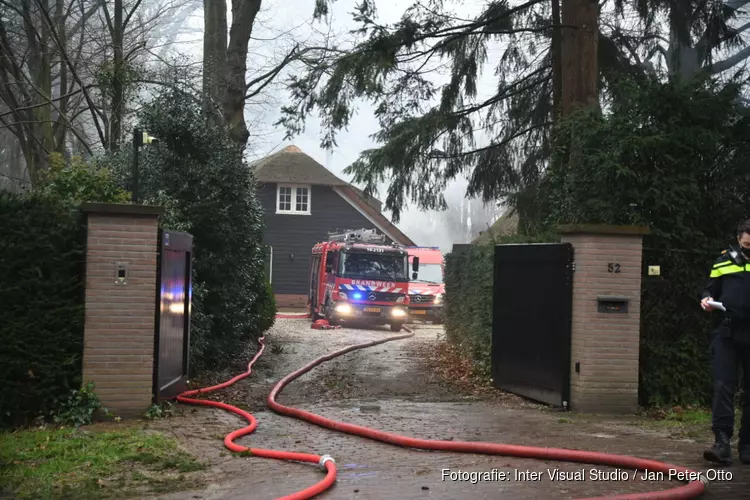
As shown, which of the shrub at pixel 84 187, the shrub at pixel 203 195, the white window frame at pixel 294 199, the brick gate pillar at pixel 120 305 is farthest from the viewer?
the white window frame at pixel 294 199

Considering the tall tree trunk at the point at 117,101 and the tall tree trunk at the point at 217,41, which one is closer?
the tall tree trunk at the point at 117,101

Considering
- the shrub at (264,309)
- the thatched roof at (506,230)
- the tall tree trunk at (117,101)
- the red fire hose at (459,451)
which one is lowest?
the red fire hose at (459,451)

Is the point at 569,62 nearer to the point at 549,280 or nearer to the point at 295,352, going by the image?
the point at 549,280

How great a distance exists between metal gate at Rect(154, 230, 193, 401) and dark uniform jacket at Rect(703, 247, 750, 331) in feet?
18.2

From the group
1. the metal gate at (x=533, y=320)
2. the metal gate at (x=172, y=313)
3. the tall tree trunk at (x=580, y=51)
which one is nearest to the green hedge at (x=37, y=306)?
the metal gate at (x=172, y=313)

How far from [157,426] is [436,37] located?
780cm

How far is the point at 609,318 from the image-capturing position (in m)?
9.97

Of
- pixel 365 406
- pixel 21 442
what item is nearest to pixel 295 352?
pixel 365 406

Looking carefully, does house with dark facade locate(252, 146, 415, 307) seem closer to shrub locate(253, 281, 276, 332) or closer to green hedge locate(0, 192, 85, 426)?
shrub locate(253, 281, 276, 332)

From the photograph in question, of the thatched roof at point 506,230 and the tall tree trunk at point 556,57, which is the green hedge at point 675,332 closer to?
the thatched roof at point 506,230

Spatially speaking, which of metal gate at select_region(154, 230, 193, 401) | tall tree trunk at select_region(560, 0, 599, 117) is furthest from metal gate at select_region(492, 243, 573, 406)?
metal gate at select_region(154, 230, 193, 401)

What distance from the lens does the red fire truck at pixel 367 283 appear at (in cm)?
2800

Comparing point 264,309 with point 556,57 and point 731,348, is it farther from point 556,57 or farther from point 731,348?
point 731,348

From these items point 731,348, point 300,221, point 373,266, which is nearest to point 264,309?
point 373,266
